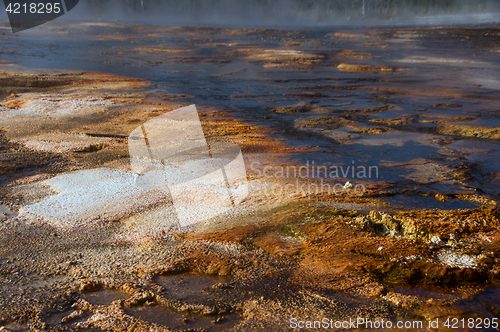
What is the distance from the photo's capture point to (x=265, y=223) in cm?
284

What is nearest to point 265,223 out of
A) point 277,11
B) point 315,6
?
point 277,11

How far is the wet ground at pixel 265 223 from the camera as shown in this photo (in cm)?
201

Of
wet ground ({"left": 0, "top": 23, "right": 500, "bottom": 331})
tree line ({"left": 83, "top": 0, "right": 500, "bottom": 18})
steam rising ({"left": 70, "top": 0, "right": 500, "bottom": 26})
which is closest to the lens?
wet ground ({"left": 0, "top": 23, "right": 500, "bottom": 331})

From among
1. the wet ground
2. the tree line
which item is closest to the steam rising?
the tree line

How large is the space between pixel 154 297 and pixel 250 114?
461 cm

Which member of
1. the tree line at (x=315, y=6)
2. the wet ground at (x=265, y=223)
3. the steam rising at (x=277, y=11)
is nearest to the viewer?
the wet ground at (x=265, y=223)

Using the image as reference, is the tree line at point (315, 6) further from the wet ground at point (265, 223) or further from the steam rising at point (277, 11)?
the wet ground at point (265, 223)

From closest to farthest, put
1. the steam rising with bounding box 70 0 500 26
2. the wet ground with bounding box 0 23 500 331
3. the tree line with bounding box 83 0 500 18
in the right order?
the wet ground with bounding box 0 23 500 331, the steam rising with bounding box 70 0 500 26, the tree line with bounding box 83 0 500 18

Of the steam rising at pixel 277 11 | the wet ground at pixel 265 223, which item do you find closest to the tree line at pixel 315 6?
the steam rising at pixel 277 11

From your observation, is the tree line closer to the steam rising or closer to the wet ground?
the steam rising

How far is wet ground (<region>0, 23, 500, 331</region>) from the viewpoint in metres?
2.01

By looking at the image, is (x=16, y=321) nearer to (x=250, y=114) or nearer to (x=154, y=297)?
(x=154, y=297)

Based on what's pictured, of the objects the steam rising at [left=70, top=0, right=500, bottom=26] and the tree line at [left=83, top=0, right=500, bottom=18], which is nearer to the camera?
the steam rising at [left=70, top=0, right=500, bottom=26]

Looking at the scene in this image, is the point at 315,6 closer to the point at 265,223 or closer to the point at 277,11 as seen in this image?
the point at 277,11
